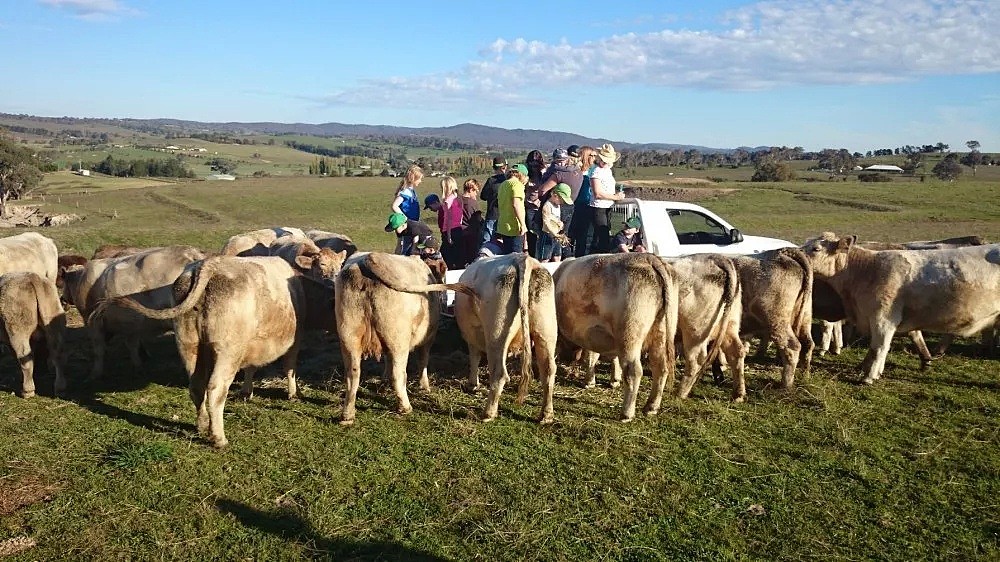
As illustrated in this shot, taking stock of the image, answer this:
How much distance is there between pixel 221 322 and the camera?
7.07 meters

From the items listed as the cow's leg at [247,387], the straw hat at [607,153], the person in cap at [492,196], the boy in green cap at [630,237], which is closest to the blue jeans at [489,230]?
the person in cap at [492,196]

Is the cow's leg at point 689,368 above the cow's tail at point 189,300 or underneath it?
underneath

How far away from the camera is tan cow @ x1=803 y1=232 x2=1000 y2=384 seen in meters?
9.19

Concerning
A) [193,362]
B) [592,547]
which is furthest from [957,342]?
[193,362]

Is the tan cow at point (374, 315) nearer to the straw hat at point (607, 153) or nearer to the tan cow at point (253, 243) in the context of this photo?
the tan cow at point (253, 243)

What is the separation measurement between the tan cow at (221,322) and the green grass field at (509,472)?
57 centimetres

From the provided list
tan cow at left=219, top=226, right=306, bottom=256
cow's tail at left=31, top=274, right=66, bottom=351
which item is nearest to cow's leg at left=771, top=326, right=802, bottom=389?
tan cow at left=219, top=226, right=306, bottom=256

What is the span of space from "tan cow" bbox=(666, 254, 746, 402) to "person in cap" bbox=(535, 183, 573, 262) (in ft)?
7.71

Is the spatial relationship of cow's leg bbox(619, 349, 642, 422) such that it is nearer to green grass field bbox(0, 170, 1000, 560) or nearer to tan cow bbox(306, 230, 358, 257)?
green grass field bbox(0, 170, 1000, 560)

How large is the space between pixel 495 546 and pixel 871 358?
666 centimetres

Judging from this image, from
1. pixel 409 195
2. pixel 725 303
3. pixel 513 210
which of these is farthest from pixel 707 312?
pixel 409 195

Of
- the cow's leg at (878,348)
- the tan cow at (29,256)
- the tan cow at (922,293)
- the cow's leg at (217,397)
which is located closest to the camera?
the cow's leg at (217,397)

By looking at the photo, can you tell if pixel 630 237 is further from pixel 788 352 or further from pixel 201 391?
pixel 201 391

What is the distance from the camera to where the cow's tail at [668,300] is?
7723 millimetres
